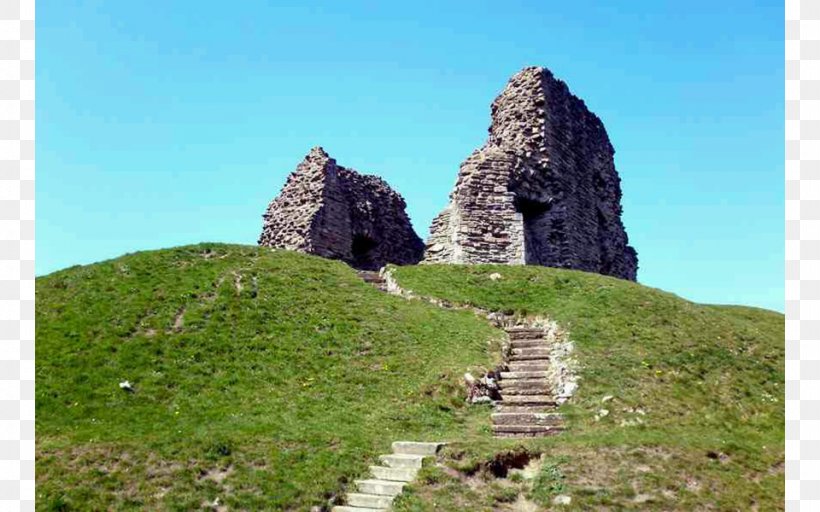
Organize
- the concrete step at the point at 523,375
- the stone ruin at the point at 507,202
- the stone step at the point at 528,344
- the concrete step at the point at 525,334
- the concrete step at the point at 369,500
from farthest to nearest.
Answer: the stone ruin at the point at 507,202
the concrete step at the point at 525,334
the stone step at the point at 528,344
the concrete step at the point at 523,375
the concrete step at the point at 369,500

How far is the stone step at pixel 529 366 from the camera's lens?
20562 millimetres

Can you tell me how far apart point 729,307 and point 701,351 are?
19482mm

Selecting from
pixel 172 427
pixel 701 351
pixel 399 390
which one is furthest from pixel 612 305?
pixel 172 427

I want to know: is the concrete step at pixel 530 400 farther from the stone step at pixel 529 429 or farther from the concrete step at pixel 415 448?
the concrete step at pixel 415 448

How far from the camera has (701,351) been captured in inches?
805

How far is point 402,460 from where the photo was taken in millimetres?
14016

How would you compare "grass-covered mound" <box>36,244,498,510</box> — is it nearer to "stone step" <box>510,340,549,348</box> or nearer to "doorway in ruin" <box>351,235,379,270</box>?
"stone step" <box>510,340,549,348</box>

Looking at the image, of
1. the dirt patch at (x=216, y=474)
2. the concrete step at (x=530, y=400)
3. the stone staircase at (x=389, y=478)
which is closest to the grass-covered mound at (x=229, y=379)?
the dirt patch at (x=216, y=474)

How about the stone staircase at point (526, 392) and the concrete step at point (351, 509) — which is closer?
the concrete step at point (351, 509)

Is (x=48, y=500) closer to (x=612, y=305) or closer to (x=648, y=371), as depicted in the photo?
(x=648, y=371)

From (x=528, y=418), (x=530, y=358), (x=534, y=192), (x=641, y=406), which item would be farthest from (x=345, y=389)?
(x=534, y=192)

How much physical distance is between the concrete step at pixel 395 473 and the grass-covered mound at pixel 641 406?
624mm

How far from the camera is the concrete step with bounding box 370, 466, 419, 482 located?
13.4 m

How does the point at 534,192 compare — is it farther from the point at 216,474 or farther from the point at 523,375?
the point at 216,474
